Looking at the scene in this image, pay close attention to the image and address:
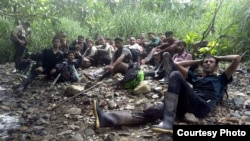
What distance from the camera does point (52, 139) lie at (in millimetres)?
3918

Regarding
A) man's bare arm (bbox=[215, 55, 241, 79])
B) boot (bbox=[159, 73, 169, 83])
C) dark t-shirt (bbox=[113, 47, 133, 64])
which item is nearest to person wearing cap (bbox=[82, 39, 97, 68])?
dark t-shirt (bbox=[113, 47, 133, 64])

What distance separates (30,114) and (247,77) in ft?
→ 14.7

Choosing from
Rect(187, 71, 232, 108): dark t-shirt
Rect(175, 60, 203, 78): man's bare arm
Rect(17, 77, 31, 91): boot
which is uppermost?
Rect(175, 60, 203, 78): man's bare arm

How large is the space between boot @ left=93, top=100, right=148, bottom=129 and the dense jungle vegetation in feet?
4.70

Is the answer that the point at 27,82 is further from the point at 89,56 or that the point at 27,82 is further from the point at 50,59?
the point at 89,56

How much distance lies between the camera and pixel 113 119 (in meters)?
3.89

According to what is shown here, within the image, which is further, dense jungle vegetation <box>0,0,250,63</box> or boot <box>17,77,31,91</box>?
boot <box>17,77,31,91</box>

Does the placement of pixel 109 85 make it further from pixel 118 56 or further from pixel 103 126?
pixel 103 126

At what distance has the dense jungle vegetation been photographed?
580cm

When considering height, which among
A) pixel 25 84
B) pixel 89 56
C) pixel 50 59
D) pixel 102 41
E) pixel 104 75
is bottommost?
pixel 25 84

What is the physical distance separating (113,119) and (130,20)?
979 cm

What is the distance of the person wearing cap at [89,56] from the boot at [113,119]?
17.1 feet

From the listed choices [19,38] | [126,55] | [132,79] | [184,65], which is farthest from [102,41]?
[184,65]

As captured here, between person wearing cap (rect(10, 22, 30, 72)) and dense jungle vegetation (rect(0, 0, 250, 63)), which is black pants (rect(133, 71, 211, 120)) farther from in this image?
person wearing cap (rect(10, 22, 30, 72))
